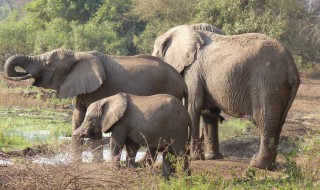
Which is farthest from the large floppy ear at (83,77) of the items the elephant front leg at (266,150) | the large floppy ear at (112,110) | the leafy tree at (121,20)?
the leafy tree at (121,20)

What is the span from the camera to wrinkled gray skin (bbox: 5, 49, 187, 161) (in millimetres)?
10102

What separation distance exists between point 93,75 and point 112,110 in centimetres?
146

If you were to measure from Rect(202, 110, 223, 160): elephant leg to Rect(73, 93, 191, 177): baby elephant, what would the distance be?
7.83ft

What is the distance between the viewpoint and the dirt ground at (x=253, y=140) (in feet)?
32.9

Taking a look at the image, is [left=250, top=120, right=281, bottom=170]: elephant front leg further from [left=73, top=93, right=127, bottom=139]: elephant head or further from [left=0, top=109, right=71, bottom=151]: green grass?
[left=0, top=109, right=71, bottom=151]: green grass

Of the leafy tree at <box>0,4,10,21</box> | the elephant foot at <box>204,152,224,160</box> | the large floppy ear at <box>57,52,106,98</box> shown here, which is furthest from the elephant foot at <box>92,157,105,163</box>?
the leafy tree at <box>0,4,10,21</box>

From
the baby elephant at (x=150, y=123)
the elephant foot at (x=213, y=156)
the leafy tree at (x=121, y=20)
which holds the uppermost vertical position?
the baby elephant at (x=150, y=123)

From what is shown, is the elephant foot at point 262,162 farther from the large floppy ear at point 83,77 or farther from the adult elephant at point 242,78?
the large floppy ear at point 83,77

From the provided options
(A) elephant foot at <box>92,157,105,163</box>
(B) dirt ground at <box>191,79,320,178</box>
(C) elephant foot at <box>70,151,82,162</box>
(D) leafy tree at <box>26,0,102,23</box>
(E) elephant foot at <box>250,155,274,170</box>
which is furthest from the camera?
(D) leafy tree at <box>26,0,102,23</box>

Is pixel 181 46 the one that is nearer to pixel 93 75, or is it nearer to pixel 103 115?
pixel 93 75

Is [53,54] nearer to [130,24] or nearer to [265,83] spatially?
[265,83]

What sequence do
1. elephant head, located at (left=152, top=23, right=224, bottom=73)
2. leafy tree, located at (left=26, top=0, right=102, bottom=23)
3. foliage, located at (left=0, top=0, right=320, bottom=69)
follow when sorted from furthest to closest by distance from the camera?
leafy tree, located at (left=26, top=0, right=102, bottom=23) < foliage, located at (left=0, top=0, right=320, bottom=69) < elephant head, located at (left=152, top=23, right=224, bottom=73)

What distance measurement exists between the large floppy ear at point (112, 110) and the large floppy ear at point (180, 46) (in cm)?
219

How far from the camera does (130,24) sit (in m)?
30.5
